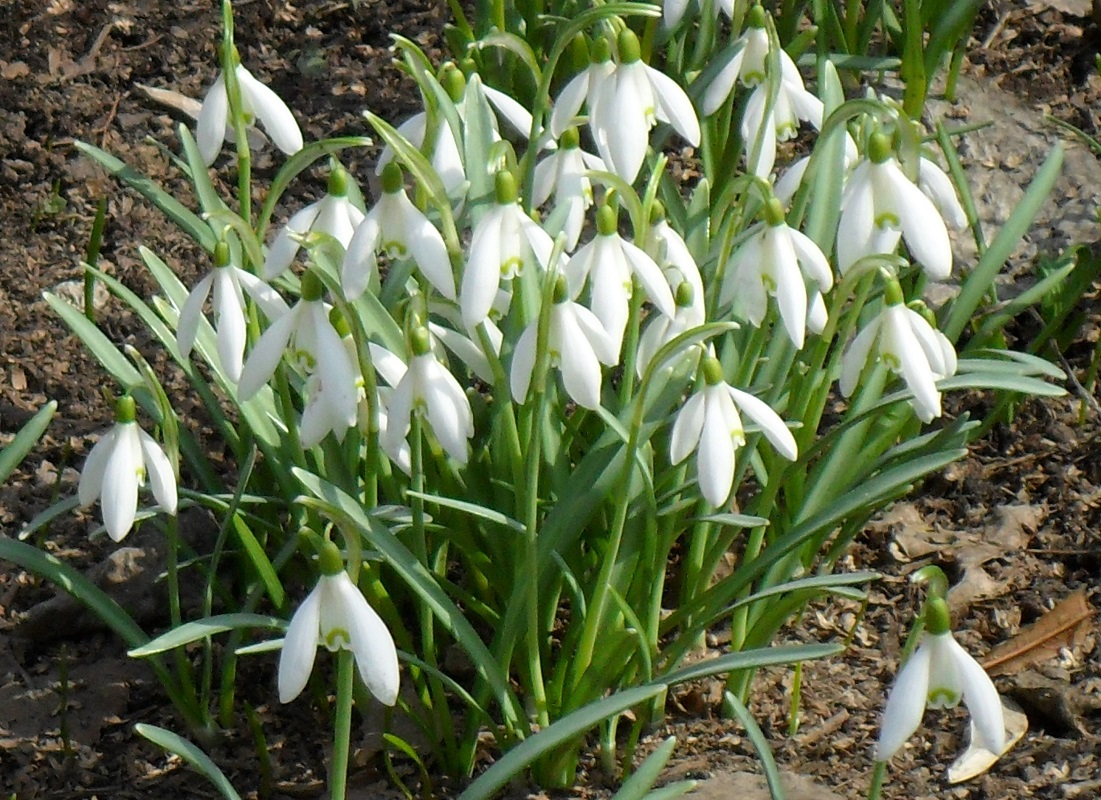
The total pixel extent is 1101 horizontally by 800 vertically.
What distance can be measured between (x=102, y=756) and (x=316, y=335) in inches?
38.0

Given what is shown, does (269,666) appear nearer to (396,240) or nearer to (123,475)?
(123,475)

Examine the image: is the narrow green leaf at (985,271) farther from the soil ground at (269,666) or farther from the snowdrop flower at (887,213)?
the snowdrop flower at (887,213)

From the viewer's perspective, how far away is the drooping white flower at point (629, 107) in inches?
70.8

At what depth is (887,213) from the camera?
180 centimetres

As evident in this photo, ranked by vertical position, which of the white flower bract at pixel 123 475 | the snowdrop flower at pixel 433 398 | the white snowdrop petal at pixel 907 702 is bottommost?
the white flower bract at pixel 123 475

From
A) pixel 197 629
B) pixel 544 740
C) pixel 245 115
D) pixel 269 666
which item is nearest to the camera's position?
pixel 544 740

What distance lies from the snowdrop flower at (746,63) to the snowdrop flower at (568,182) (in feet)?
1.15

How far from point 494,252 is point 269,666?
102cm

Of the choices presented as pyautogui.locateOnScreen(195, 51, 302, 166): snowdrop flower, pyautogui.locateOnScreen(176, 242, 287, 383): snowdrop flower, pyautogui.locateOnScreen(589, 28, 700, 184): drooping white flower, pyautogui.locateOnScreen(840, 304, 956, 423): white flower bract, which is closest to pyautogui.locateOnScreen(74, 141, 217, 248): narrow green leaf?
pyautogui.locateOnScreen(195, 51, 302, 166): snowdrop flower

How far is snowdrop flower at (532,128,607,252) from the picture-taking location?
1922 millimetres

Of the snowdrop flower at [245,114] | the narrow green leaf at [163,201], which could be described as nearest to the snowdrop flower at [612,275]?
the snowdrop flower at [245,114]

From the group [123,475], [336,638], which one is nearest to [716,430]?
[336,638]

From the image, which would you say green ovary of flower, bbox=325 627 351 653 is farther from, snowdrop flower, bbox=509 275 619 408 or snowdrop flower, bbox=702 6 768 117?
snowdrop flower, bbox=702 6 768 117

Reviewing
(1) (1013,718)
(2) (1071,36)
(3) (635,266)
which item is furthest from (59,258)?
(2) (1071,36)
